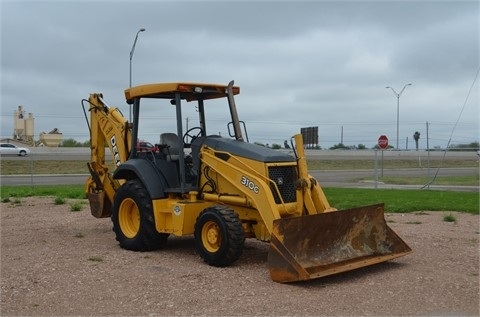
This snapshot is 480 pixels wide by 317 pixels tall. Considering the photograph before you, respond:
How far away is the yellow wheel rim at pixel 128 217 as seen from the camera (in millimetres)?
9367

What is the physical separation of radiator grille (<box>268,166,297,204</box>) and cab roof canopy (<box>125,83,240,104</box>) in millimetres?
1817

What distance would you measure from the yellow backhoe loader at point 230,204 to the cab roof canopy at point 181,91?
16 mm

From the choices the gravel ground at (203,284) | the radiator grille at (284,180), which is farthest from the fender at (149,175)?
the radiator grille at (284,180)

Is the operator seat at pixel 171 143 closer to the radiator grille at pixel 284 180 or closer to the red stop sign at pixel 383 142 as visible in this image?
the radiator grille at pixel 284 180

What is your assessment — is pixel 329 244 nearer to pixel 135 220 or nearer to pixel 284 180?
pixel 284 180

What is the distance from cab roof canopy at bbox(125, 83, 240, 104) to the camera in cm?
888

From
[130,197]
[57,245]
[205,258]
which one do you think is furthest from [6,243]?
[205,258]

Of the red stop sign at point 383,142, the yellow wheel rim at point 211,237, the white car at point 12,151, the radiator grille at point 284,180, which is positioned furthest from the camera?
the white car at point 12,151

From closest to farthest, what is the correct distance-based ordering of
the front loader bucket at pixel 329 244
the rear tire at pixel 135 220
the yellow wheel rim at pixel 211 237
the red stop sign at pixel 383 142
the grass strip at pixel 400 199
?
the front loader bucket at pixel 329 244 < the yellow wheel rim at pixel 211 237 < the rear tire at pixel 135 220 < the grass strip at pixel 400 199 < the red stop sign at pixel 383 142

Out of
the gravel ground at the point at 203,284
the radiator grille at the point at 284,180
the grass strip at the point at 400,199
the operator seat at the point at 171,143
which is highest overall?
the operator seat at the point at 171,143

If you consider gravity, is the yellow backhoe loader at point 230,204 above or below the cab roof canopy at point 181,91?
below

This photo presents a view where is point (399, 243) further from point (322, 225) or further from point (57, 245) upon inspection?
point (57, 245)

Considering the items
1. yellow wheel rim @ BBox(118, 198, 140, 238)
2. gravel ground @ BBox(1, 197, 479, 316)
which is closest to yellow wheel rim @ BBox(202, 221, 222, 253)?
gravel ground @ BBox(1, 197, 479, 316)

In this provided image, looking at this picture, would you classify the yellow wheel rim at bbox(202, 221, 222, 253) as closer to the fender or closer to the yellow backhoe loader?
the yellow backhoe loader
